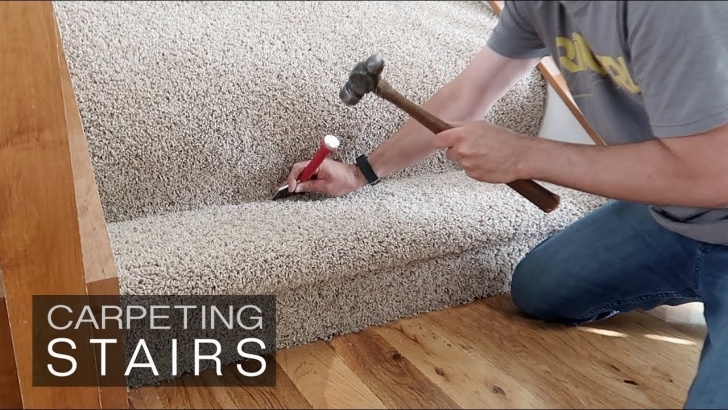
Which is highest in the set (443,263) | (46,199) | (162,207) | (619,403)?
(46,199)

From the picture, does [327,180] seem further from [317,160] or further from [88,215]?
[88,215]

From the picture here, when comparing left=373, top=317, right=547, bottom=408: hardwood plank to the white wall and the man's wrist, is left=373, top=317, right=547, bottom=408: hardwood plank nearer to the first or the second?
the man's wrist

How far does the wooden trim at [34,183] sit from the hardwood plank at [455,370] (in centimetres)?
43

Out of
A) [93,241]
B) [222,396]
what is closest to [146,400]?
[222,396]

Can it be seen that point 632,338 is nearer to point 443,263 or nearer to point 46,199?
point 443,263

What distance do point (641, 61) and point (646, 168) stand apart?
120mm

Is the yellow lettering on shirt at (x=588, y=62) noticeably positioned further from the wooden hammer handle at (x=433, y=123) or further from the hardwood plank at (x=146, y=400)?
the hardwood plank at (x=146, y=400)

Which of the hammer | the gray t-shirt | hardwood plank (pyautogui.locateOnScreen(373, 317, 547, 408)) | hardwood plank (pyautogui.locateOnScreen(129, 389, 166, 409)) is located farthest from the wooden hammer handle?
hardwood plank (pyautogui.locateOnScreen(129, 389, 166, 409))

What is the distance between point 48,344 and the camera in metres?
0.74

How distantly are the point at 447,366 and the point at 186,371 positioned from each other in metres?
0.33

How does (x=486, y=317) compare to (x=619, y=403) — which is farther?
(x=486, y=317)

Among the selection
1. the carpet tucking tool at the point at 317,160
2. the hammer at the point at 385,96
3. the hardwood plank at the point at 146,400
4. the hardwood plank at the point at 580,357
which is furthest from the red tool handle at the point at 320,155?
the hardwood plank at the point at 146,400

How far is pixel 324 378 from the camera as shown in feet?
3.13

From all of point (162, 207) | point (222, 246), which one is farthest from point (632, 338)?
point (162, 207)
